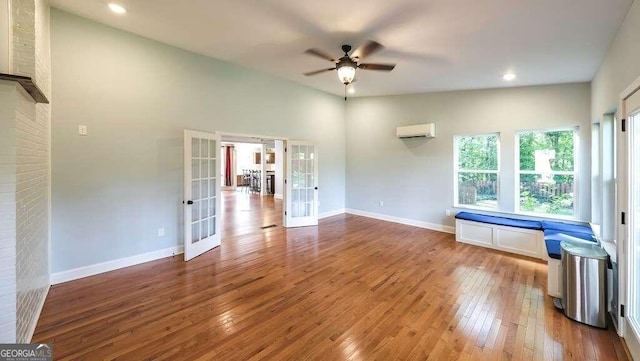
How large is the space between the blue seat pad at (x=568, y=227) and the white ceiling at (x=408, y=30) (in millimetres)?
2373

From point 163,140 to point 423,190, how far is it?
5.30 meters

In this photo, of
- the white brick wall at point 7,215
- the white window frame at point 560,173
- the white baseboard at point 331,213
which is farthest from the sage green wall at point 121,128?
the white window frame at point 560,173

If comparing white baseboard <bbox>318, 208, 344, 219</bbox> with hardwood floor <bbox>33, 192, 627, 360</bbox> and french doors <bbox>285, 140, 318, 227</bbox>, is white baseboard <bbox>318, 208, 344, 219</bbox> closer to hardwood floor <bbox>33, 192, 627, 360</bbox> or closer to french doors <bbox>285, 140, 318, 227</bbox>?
french doors <bbox>285, 140, 318, 227</bbox>

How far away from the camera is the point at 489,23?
2965mm

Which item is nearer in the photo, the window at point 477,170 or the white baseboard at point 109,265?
the white baseboard at point 109,265

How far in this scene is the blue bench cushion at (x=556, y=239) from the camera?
302 centimetres

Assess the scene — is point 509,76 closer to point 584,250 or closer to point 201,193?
point 584,250

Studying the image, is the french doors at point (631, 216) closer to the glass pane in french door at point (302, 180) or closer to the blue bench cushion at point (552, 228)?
the blue bench cushion at point (552, 228)

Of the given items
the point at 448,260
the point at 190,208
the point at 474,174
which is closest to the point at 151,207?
the point at 190,208

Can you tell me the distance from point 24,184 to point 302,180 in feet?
15.3

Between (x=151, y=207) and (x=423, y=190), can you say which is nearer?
(x=151, y=207)

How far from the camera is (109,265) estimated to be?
361cm

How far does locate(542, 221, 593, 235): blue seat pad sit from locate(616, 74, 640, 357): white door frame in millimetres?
1903

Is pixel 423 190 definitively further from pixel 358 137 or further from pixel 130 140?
pixel 130 140
